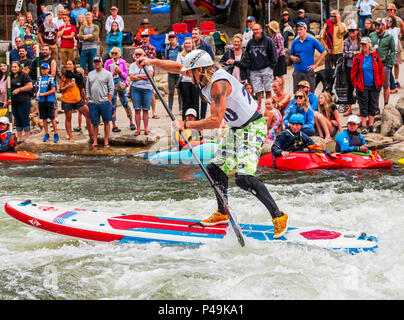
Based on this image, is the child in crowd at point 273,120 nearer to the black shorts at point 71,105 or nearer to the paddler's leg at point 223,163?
the black shorts at point 71,105

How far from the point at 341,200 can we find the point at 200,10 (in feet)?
46.8

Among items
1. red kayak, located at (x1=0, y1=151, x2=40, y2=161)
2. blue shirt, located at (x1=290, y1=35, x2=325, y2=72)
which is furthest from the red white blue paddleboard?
blue shirt, located at (x1=290, y1=35, x2=325, y2=72)

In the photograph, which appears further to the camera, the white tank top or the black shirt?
the black shirt

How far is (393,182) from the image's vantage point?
914 cm

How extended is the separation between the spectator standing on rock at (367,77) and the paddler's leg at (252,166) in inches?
240

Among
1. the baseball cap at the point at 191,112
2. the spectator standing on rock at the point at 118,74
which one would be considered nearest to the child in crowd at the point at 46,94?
the spectator standing on rock at the point at 118,74

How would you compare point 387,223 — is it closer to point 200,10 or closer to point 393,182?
point 393,182

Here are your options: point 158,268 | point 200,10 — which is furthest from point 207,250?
point 200,10

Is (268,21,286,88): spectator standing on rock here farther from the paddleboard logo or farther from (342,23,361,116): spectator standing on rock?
the paddleboard logo

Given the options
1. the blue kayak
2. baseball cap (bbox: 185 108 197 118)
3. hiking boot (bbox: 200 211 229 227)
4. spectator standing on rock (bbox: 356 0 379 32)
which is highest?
spectator standing on rock (bbox: 356 0 379 32)

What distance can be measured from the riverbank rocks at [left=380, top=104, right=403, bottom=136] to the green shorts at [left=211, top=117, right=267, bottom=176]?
630 centimetres

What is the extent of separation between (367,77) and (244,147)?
645 centimetres

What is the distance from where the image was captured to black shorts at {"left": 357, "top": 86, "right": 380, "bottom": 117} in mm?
11688
